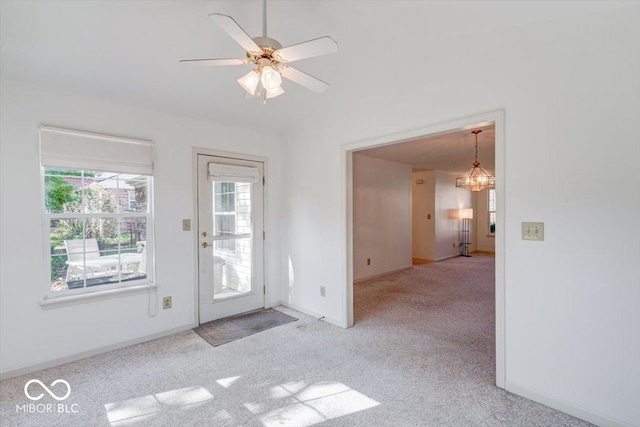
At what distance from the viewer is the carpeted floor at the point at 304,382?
6.50 ft

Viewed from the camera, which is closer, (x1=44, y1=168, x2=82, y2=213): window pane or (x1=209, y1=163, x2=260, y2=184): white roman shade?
(x1=44, y1=168, x2=82, y2=213): window pane

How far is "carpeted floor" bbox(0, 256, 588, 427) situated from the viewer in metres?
→ 1.98

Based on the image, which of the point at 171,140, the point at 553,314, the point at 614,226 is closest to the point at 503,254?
the point at 553,314

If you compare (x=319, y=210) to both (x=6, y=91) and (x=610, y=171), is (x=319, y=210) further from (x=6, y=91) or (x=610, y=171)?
(x=6, y=91)

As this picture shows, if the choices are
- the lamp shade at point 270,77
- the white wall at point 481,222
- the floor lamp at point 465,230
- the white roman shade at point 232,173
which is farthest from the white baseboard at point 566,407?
the white wall at point 481,222

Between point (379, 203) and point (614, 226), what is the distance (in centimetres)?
423

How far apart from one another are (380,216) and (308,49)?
15.5 feet

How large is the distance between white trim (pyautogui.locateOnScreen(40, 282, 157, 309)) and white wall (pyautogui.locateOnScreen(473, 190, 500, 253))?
9361 millimetres

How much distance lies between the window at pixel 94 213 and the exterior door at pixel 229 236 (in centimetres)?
60

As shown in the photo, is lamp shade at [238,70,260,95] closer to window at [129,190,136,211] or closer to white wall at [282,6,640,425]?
white wall at [282,6,640,425]

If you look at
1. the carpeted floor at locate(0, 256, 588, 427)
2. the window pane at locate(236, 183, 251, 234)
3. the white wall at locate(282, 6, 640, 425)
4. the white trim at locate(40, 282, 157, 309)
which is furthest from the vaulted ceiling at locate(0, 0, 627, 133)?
the carpeted floor at locate(0, 256, 588, 427)

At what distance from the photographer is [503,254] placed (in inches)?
88.9

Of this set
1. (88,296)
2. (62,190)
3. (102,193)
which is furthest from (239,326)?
(62,190)

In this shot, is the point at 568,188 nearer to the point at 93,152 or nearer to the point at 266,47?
the point at 266,47
